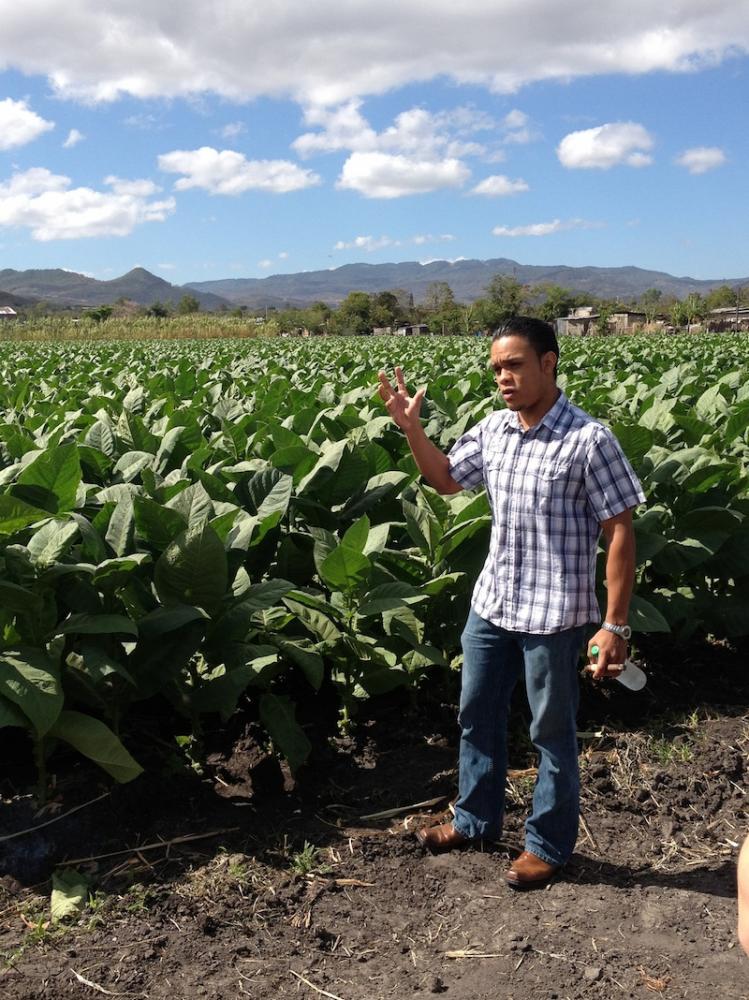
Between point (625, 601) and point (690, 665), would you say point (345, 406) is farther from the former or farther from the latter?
point (625, 601)

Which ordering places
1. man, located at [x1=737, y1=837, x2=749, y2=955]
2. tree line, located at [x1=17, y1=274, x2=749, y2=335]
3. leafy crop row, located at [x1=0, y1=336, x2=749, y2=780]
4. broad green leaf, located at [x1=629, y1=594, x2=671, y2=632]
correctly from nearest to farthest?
man, located at [x1=737, y1=837, x2=749, y2=955]
leafy crop row, located at [x1=0, y1=336, x2=749, y2=780]
broad green leaf, located at [x1=629, y1=594, x2=671, y2=632]
tree line, located at [x1=17, y1=274, x2=749, y2=335]

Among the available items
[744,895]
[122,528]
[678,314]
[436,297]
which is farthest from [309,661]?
[436,297]

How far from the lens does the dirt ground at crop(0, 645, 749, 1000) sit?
245 cm

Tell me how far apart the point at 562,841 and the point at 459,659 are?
1.19 metres

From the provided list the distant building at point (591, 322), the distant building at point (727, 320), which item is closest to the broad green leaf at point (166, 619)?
the distant building at point (591, 322)

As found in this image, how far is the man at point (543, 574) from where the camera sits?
2.68 meters

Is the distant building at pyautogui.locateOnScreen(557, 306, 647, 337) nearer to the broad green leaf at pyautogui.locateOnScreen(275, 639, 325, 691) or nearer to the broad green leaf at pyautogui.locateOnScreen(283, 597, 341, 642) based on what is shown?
the broad green leaf at pyautogui.locateOnScreen(283, 597, 341, 642)

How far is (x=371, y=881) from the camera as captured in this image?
288 centimetres

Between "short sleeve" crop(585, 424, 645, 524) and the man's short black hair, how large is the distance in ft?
0.98

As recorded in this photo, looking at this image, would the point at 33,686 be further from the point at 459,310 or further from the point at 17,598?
the point at 459,310

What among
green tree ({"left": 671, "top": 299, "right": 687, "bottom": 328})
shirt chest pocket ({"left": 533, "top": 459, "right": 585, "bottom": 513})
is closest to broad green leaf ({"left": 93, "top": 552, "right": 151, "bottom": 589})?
shirt chest pocket ({"left": 533, "top": 459, "right": 585, "bottom": 513})

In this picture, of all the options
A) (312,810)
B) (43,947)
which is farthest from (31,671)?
(312,810)

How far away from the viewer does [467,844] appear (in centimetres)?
308

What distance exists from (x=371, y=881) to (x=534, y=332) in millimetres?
1707
